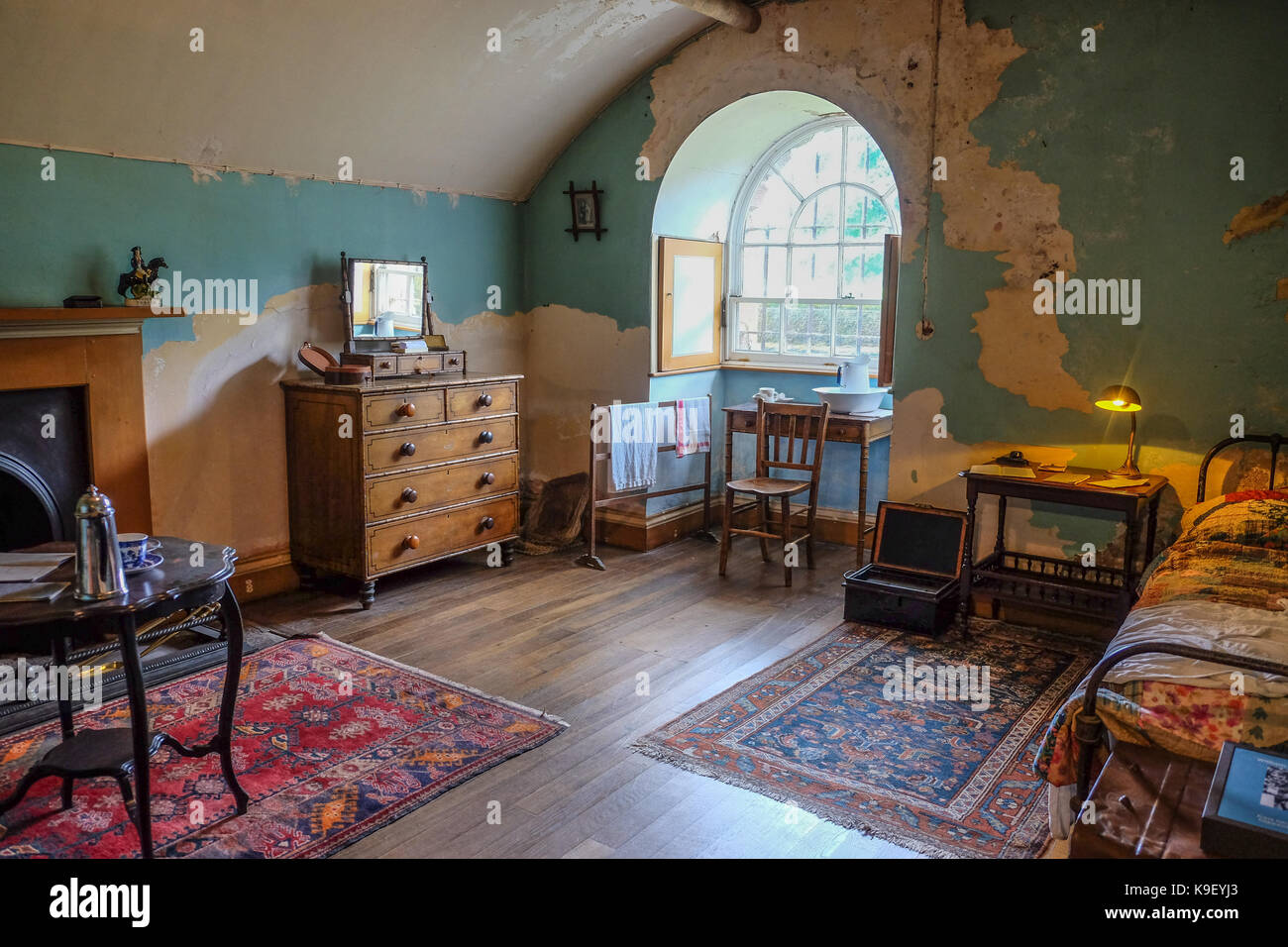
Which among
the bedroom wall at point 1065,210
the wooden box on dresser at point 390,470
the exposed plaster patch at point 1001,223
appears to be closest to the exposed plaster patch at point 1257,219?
the bedroom wall at point 1065,210

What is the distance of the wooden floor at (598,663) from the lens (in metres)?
2.70

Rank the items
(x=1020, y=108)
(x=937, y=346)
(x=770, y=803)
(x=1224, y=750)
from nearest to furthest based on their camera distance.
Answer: (x=1224, y=750) < (x=770, y=803) < (x=1020, y=108) < (x=937, y=346)

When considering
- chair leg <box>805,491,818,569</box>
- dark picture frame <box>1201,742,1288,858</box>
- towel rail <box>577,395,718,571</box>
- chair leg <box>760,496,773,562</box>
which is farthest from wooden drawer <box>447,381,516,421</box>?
dark picture frame <box>1201,742,1288,858</box>

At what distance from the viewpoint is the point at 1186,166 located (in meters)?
4.04

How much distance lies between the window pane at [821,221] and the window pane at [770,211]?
0.08m

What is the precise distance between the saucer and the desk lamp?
3526 mm

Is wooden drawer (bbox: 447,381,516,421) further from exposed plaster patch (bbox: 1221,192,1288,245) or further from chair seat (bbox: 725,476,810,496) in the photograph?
exposed plaster patch (bbox: 1221,192,1288,245)

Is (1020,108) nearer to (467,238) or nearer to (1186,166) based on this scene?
(1186,166)

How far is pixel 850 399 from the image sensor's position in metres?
5.39

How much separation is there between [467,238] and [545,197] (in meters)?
0.60

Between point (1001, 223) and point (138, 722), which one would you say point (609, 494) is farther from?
point (138, 722)

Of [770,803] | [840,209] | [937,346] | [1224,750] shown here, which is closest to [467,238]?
[840,209]

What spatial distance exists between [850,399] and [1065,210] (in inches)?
58.8
